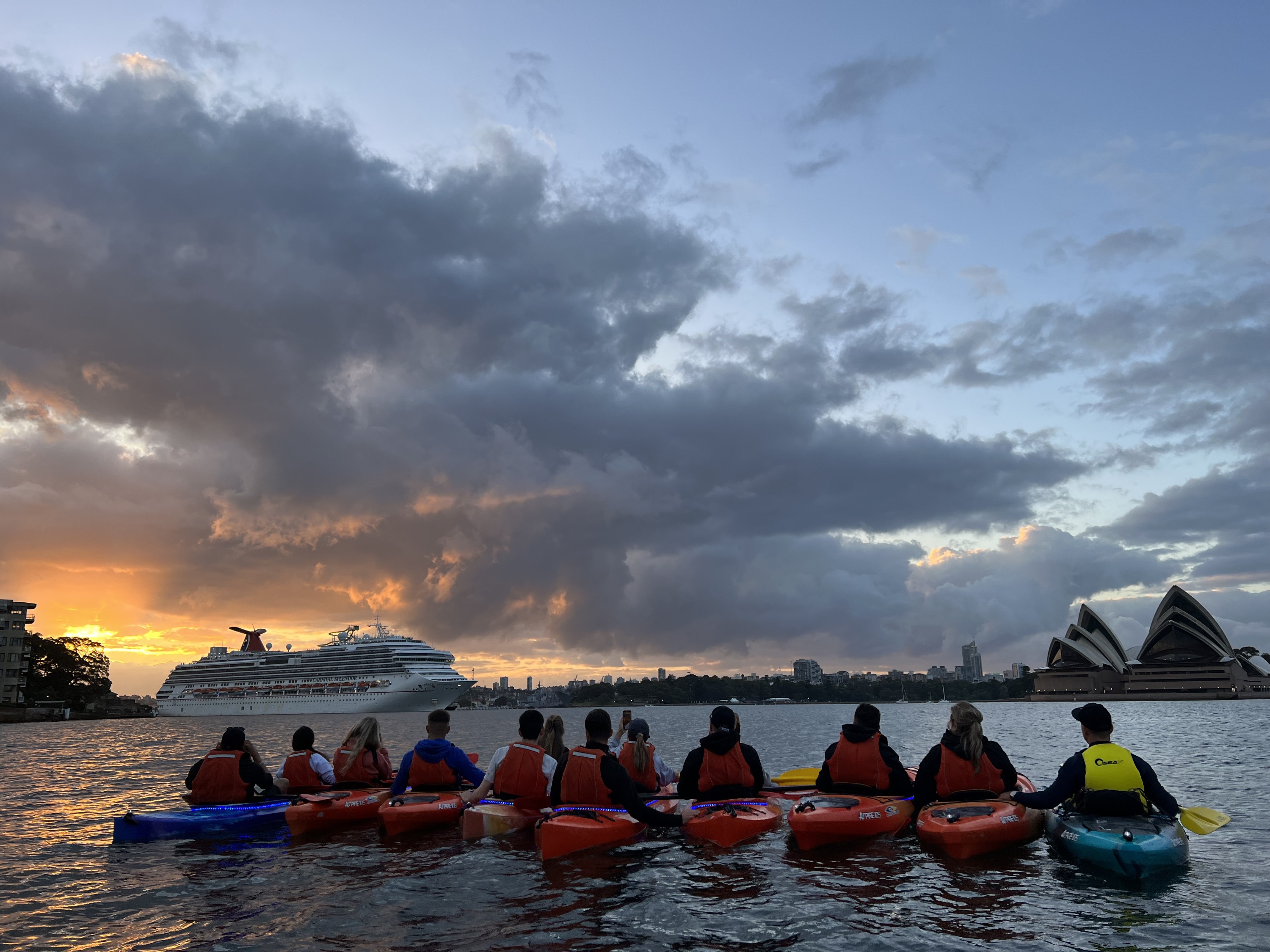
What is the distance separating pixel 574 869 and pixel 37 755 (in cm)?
5305

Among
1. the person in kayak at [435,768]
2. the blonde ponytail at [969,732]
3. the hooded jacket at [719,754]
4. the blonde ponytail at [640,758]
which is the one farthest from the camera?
the blonde ponytail at [640,758]

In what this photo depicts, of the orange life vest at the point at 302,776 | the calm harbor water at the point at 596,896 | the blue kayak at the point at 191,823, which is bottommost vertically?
the calm harbor water at the point at 596,896

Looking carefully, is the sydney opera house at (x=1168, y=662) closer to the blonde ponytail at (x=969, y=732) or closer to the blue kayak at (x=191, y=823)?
the blonde ponytail at (x=969, y=732)

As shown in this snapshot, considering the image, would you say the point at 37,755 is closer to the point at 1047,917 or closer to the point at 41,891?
the point at 41,891

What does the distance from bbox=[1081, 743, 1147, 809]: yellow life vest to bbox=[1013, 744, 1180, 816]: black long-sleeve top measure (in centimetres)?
8

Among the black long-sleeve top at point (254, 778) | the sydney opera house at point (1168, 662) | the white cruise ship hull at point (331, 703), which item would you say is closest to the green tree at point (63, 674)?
the white cruise ship hull at point (331, 703)

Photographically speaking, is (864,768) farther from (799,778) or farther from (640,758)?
(799,778)

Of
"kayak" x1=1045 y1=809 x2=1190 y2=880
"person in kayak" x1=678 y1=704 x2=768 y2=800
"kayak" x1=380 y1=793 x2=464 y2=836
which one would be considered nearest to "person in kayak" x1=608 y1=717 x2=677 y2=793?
"person in kayak" x1=678 y1=704 x2=768 y2=800

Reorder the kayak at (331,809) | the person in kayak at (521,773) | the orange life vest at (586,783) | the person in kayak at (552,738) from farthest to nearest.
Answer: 1. the kayak at (331,809)
2. the person in kayak at (552,738)
3. the person in kayak at (521,773)
4. the orange life vest at (586,783)

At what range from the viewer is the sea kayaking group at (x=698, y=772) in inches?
498

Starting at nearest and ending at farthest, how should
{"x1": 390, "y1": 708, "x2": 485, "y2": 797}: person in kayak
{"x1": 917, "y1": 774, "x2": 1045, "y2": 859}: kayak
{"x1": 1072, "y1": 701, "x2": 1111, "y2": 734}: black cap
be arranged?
{"x1": 1072, "y1": 701, "x2": 1111, "y2": 734}: black cap → {"x1": 917, "y1": 774, "x2": 1045, "y2": 859}: kayak → {"x1": 390, "y1": 708, "x2": 485, "y2": 797}: person in kayak

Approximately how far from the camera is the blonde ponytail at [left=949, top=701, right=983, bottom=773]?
13.9m

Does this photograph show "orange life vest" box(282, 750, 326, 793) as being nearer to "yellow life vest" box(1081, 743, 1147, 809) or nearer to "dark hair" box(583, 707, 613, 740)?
"dark hair" box(583, 707, 613, 740)

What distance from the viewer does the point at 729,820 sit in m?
13.8
